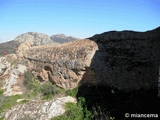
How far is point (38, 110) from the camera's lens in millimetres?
9656

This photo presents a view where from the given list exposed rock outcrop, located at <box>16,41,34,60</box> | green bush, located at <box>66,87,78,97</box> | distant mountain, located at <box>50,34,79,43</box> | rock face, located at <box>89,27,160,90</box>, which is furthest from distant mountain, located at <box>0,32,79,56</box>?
rock face, located at <box>89,27,160,90</box>

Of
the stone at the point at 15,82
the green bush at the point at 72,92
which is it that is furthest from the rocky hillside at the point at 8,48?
the green bush at the point at 72,92

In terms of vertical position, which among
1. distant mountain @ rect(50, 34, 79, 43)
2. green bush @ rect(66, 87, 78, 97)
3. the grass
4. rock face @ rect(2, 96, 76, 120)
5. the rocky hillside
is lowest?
the grass

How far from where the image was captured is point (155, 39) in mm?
11070

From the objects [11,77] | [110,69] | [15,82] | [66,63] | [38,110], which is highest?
[66,63]

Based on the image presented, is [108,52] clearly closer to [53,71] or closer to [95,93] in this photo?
[95,93]

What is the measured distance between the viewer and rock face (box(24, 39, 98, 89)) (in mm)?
11766

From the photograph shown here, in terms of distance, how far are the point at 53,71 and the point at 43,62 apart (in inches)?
69.6

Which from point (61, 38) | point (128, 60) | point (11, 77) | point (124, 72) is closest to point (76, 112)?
point (124, 72)

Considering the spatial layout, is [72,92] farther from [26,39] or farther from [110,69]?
[26,39]

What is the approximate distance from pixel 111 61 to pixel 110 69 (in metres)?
0.61

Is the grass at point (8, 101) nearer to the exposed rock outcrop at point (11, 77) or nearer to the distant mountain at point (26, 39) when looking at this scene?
the exposed rock outcrop at point (11, 77)

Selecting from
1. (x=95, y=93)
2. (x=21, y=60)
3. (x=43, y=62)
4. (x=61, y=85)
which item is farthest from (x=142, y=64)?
(x=21, y=60)

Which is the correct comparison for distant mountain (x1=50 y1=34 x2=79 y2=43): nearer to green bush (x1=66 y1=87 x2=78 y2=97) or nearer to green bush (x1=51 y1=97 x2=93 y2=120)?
green bush (x1=66 y1=87 x2=78 y2=97)
